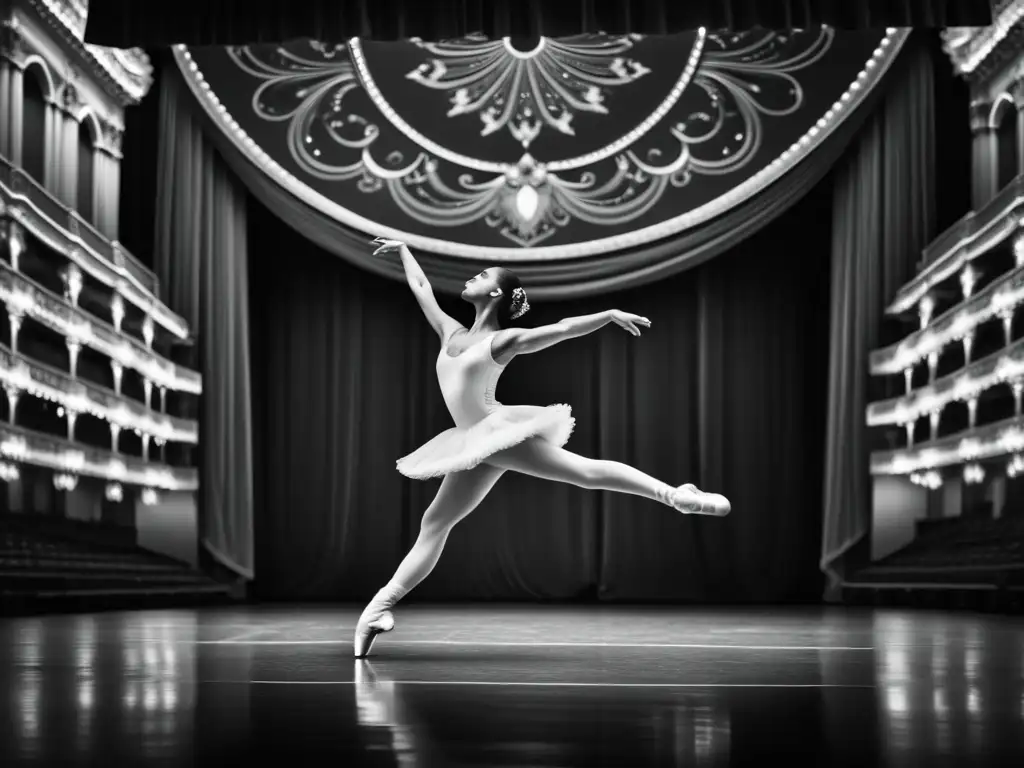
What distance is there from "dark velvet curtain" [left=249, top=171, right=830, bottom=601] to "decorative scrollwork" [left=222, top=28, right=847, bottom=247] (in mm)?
1237

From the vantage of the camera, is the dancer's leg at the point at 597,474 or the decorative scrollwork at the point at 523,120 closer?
the dancer's leg at the point at 597,474

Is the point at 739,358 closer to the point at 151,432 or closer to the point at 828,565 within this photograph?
the point at 828,565

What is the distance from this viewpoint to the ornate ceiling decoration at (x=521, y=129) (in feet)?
32.5

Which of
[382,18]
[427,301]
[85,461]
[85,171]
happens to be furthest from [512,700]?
[85,171]

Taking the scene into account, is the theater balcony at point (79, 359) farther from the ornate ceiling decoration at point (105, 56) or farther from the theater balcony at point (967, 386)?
the theater balcony at point (967, 386)

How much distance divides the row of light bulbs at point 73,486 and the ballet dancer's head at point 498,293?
416 cm

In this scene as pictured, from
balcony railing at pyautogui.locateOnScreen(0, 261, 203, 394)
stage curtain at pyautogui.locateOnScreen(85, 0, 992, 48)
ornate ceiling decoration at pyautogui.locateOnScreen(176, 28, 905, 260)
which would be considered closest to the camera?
stage curtain at pyautogui.locateOnScreen(85, 0, 992, 48)

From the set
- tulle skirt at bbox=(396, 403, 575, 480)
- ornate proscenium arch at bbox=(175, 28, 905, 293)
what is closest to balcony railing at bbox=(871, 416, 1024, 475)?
ornate proscenium arch at bbox=(175, 28, 905, 293)

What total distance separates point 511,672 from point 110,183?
24.4 ft

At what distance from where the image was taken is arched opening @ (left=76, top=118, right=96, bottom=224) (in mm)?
9430

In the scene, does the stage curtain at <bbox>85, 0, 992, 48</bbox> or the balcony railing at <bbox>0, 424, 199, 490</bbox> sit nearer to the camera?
the stage curtain at <bbox>85, 0, 992, 48</bbox>

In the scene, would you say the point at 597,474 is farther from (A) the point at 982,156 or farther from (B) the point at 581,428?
(B) the point at 581,428

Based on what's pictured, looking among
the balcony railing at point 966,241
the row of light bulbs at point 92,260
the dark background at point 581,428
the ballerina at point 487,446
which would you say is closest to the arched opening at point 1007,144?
the balcony railing at point 966,241

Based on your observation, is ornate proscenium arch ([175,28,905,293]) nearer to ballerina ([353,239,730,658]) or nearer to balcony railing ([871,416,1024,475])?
balcony railing ([871,416,1024,475])
